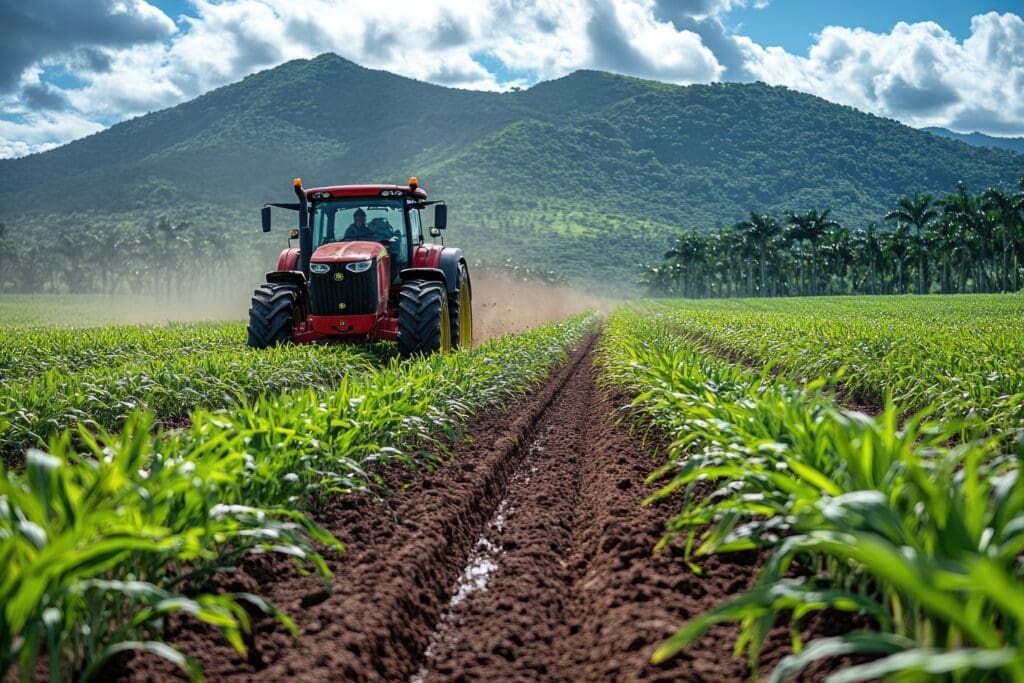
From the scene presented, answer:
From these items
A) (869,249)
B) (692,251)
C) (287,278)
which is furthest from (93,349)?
(692,251)

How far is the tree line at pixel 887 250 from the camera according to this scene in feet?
213

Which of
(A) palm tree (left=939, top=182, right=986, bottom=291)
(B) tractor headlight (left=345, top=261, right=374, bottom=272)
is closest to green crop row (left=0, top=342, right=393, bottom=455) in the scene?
(B) tractor headlight (left=345, top=261, right=374, bottom=272)

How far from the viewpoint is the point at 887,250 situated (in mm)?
76438

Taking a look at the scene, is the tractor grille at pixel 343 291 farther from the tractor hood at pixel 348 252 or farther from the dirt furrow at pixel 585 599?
the dirt furrow at pixel 585 599

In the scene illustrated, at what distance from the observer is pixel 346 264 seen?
35.4 ft

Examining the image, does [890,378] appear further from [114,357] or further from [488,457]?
[114,357]

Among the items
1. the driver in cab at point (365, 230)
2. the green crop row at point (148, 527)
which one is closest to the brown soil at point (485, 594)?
the green crop row at point (148, 527)

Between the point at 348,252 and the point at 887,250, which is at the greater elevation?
the point at 887,250

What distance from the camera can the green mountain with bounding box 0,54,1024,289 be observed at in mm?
106875

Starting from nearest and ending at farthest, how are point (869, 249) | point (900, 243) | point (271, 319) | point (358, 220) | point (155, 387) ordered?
point (155, 387) → point (271, 319) → point (358, 220) → point (900, 243) → point (869, 249)

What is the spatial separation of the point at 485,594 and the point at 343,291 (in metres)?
7.66

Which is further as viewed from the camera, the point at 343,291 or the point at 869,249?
the point at 869,249

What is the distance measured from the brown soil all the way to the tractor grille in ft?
18.8

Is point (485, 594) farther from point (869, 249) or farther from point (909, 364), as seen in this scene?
point (869, 249)
